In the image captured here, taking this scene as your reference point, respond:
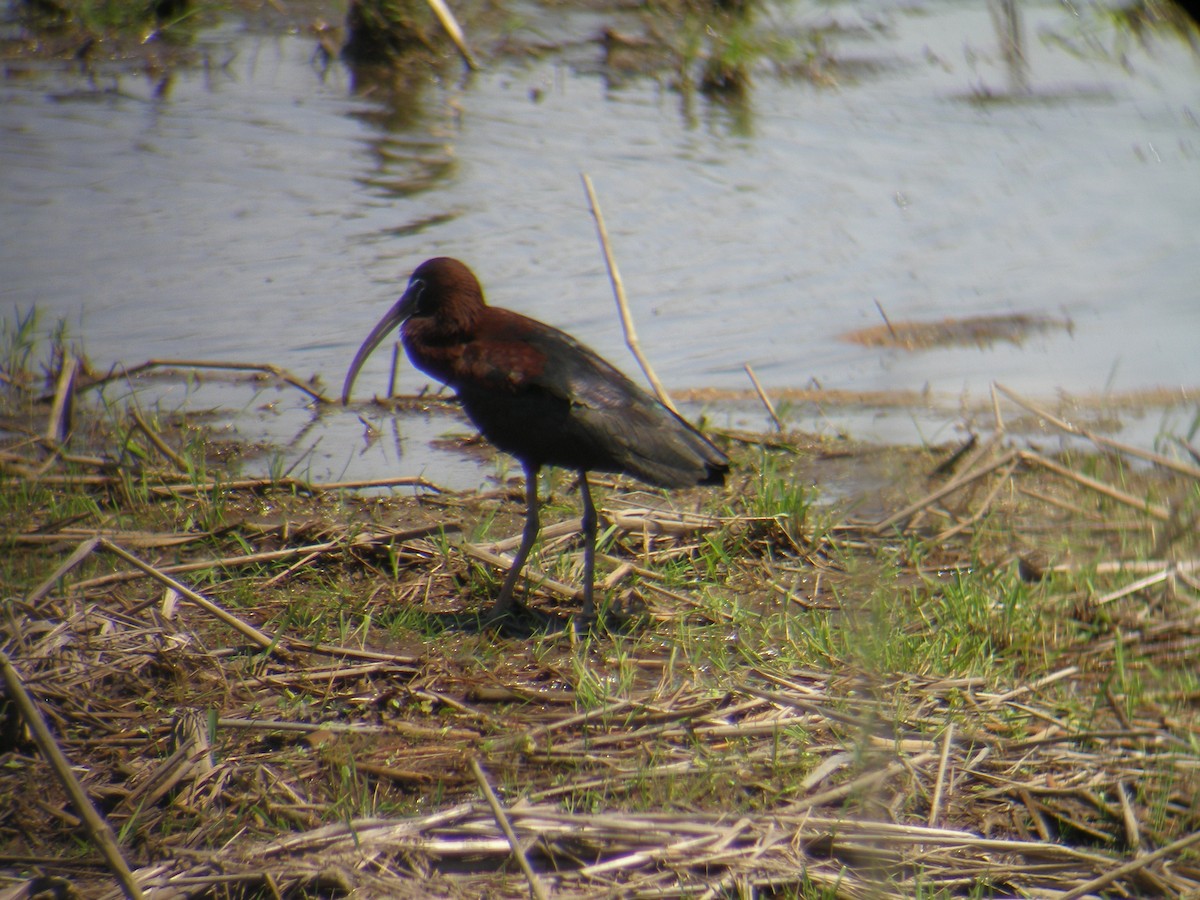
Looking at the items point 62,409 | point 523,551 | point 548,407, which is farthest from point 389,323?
point 62,409

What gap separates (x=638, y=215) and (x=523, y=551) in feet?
13.1

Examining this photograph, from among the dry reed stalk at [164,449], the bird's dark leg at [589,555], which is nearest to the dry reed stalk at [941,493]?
the bird's dark leg at [589,555]

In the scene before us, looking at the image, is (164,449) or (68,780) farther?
(164,449)

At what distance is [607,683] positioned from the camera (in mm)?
3492

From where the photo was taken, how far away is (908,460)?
16.4ft

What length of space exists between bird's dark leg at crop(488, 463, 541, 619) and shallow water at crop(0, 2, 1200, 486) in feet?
3.20

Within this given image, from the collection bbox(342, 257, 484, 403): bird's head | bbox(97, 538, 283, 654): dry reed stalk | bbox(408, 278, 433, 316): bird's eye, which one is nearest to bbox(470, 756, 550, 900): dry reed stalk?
bbox(97, 538, 283, 654): dry reed stalk

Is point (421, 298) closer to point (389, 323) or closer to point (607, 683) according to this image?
point (389, 323)

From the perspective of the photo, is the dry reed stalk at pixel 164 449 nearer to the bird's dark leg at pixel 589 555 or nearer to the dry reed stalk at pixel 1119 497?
the bird's dark leg at pixel 589 555

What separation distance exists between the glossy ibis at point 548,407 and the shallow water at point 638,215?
96 centimetres

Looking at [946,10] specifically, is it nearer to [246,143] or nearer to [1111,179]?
[1111,179]

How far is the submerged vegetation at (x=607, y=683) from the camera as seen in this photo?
2.79 m

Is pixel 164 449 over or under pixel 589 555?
under

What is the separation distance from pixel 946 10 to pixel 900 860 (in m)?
10.5
